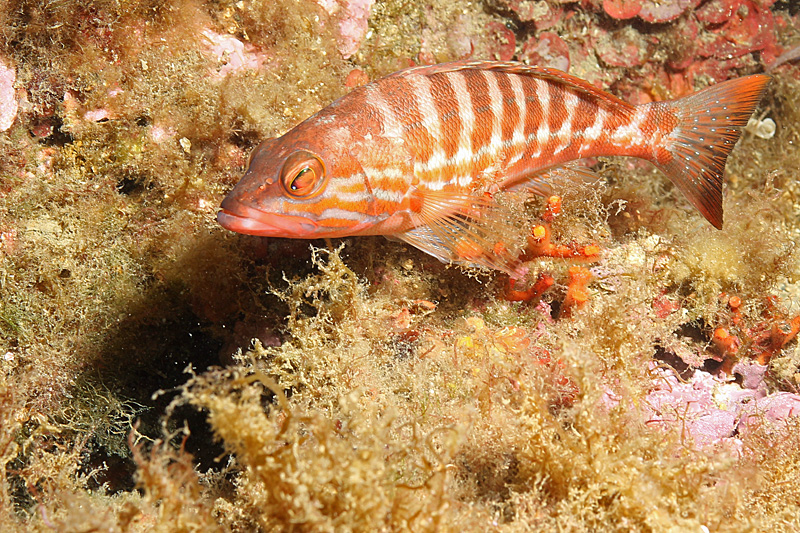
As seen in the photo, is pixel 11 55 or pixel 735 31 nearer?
pixel 11 55

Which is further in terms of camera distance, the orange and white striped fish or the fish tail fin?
the fish tail fin

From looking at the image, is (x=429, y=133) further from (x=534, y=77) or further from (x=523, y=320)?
(x=523, y=320)

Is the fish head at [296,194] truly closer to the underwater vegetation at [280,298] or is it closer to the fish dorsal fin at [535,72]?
the underwater vegetation at [280,298]

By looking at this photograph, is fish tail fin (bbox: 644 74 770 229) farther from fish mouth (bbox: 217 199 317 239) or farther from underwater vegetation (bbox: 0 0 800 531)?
fish mouth (bbox: 217 199 317 239)

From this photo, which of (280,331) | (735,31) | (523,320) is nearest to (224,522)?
(280,331)

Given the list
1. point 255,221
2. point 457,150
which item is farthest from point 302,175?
point 457,150

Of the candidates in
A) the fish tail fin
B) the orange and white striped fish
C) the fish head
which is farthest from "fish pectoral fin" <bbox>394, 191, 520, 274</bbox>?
the fish tail fin

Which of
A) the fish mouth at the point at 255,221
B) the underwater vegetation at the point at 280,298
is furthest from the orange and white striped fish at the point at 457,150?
the underwater vegetation at the point at 280,298

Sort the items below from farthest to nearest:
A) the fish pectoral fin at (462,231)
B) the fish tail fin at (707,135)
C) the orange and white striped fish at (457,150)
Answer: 1. the fish tail fin at (707,135)
2. the fish pectoral fin at (462,231)
3. the orange and white striped fish at (457,150)
